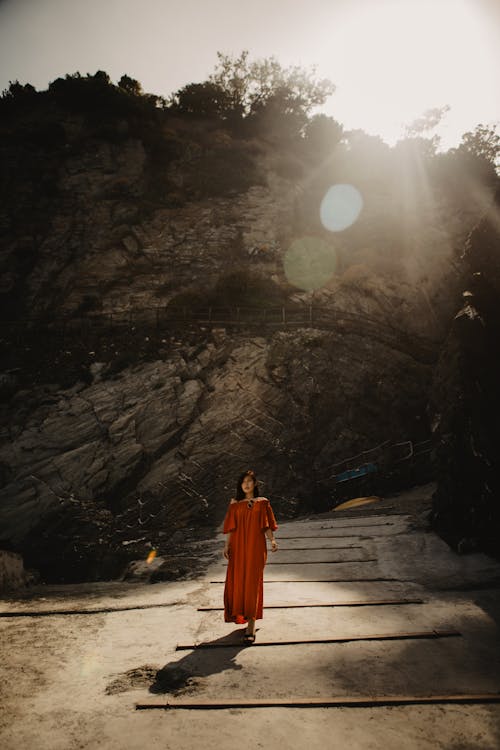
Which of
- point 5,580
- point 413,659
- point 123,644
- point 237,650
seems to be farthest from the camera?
point 5,580

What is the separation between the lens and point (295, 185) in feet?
101

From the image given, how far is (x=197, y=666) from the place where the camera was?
4.34 meters

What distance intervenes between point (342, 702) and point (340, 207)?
31.7 metres

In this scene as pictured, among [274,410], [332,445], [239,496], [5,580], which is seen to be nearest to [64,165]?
[274,410]

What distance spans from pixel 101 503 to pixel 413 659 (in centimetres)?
1150

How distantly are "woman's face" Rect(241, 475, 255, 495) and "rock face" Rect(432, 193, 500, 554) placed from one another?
16.8 ft

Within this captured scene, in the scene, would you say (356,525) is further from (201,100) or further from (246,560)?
(201,100)

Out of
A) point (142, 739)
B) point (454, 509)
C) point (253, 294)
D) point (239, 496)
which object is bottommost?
point (454, 509)

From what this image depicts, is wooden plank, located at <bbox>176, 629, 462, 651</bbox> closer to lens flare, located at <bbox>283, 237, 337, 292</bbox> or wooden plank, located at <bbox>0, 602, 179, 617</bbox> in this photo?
wooden plank, located at <bbox>0, 602, 179, 617</bbox>

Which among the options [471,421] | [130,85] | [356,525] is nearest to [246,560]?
[471,421]

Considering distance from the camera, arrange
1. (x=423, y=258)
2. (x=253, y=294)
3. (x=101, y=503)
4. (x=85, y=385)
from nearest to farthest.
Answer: (x=101, y=503), (x=85, y=385), (x=253, y=294), (x=423, y=258)

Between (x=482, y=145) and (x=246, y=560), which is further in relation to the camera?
(x=482, y=145)

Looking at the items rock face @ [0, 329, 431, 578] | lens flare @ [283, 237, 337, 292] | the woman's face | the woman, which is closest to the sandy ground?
the woman

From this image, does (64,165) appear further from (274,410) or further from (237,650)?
(237,650)
